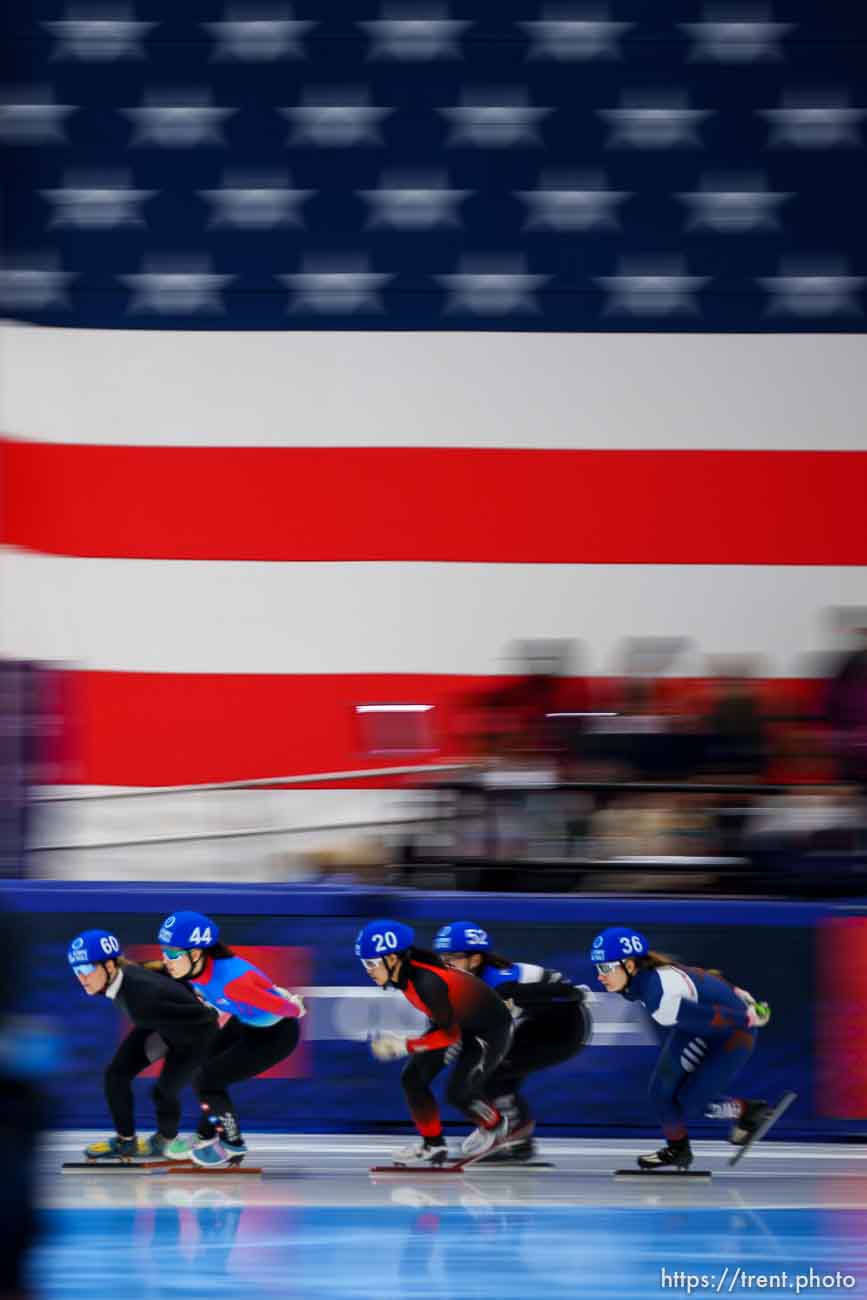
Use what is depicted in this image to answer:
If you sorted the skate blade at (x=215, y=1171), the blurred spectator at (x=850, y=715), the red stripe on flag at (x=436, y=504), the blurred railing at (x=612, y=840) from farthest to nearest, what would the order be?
1. the red stripe on flag at (x=436, y=504)
2. the blurred spectator at (x=850, y=715)
3. the blurred railing at (x=612, y=840)
4. the skate blade at (x=215, y=1171)

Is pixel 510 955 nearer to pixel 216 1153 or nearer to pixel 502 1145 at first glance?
pixel 502 1145

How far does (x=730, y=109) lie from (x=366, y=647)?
11.4 ft

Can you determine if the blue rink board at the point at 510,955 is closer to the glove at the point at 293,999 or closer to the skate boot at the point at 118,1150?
the glove at the point at 293,999

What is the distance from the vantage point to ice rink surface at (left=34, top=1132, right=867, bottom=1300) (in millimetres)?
5414

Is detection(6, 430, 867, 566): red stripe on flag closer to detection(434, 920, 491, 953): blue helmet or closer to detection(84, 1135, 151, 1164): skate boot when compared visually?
detection(434, 920, 491, 953): blue helmet

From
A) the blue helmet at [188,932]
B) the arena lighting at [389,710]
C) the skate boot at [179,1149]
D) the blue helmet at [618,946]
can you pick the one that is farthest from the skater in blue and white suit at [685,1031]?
the arena lighting at [389,710]

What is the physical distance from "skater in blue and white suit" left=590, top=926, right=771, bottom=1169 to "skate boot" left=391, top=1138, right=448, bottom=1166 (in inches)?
30.2

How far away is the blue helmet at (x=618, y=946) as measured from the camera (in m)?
7.44

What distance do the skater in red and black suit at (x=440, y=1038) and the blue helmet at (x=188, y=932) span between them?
0.56 meters

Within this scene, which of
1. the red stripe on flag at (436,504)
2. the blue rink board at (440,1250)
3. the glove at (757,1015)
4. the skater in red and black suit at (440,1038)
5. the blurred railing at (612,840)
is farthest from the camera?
the red stripe on flag at (436,504)

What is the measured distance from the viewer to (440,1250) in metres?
5.88

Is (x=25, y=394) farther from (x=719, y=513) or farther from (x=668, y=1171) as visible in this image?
(x=668, y=1171)

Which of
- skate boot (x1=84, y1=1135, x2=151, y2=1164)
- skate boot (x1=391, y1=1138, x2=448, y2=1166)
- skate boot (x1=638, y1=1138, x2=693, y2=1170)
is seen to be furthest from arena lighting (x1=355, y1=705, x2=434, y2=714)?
skate boot (x1=638, y1=1138, x2=693, y2=1170)

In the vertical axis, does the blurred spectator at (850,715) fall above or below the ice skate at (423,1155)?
above
